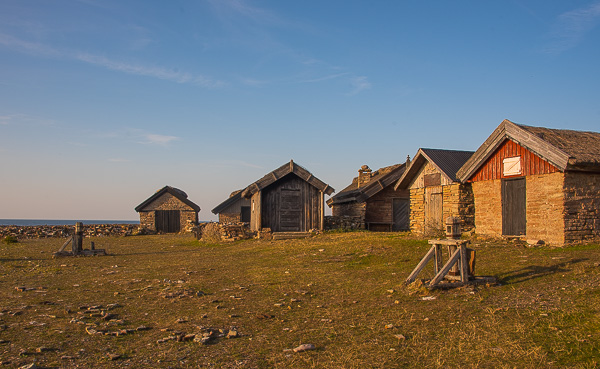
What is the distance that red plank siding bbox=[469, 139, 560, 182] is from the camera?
15919 mm

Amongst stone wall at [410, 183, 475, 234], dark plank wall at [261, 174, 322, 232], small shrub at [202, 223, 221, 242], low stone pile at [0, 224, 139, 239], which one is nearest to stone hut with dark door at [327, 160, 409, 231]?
dark plank wall at [261, 174, 322, 232]

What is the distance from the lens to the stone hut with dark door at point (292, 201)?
89.8 ft

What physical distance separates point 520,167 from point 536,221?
2123 millimetres

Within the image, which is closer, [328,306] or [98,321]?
[98,321]

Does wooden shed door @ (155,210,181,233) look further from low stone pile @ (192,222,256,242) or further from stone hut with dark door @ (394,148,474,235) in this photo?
stone hut with dark door @ (394,148,474,235)

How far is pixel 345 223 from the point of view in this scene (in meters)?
30.5

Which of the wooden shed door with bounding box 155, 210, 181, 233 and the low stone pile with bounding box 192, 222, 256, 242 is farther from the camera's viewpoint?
the wooden shed door with bounding box 155, 210, 181, 233

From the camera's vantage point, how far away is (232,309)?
30.3ft

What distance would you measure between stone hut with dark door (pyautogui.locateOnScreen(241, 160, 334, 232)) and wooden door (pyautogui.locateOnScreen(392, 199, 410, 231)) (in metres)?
7.01

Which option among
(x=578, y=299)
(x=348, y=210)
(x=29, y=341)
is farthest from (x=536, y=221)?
(x=348, y=210)

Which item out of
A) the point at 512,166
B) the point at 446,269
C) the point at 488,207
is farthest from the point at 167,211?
the point at 446,269

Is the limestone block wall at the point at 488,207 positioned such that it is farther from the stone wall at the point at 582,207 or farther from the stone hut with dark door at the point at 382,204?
the stone hut with dark door at the point at 382,204

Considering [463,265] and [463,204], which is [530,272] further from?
[463,204]

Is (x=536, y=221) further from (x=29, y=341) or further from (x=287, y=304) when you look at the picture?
(x=29, y=341)
